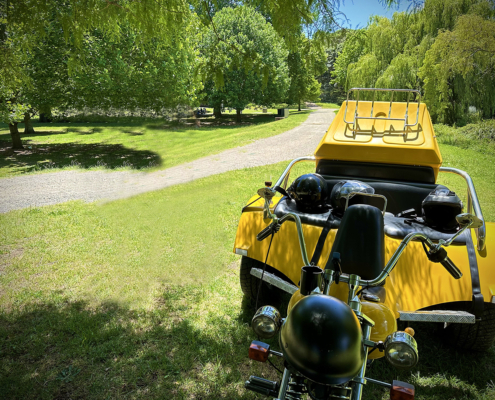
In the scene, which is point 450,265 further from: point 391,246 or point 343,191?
point 343,191

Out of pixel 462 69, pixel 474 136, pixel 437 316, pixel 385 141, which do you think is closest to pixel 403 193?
pixel 385 141

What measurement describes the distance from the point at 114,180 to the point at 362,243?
10.1 m

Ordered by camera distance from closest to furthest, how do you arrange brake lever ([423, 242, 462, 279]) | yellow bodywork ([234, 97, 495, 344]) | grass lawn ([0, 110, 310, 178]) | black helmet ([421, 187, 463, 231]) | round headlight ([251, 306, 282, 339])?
round headlight ([251, 306, 282, 339])
brake lever ([423, 242, 462, 279])
yellow bodywork ([234, 97, 495, 344])
black helmet ([421, 187, 463, 231])
grass lawn ([0, 110, 310, 178])

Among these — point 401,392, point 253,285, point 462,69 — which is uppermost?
point 462,69

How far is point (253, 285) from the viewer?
3.73 meters

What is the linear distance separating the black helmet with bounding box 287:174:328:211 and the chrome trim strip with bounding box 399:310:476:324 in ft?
4.33

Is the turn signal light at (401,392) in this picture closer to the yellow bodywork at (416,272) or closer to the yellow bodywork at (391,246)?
the yellow bodywork at (391,246)

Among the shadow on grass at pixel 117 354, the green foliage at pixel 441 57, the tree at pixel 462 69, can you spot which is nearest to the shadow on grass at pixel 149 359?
the shadow on grass at pixel 117 354

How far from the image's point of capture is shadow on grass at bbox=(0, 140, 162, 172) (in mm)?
13148

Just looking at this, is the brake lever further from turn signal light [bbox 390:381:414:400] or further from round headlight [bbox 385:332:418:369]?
turn signal light [bbox 390:381:414:400]

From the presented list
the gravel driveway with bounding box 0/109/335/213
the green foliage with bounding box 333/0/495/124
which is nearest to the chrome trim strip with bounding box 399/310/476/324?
the gravel driveway with bounding box 0/109/335/213

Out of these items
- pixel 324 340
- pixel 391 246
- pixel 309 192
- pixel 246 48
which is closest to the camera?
pixel 324 340

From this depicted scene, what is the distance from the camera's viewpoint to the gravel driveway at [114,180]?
29.8 ft

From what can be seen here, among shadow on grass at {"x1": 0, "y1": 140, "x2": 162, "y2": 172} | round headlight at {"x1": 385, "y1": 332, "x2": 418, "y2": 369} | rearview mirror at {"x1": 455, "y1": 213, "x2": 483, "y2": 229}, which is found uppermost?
rearview mirror at {"x1": 455, "y1": 213, "x2": 483, "y2": 229}
